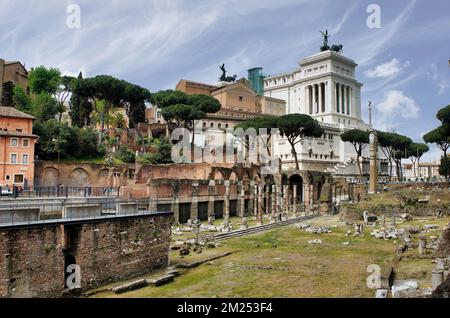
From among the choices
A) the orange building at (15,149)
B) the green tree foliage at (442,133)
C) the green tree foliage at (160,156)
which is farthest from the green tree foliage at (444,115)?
the orange building at (15,149)

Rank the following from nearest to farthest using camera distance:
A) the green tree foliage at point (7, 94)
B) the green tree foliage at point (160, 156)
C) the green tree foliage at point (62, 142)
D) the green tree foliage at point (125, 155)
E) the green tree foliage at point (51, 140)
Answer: the green tree foliage at point (51, 140)
the green tree foliage at point (62, 142)
the green tree foliage at point (125, 155)
the green tree foliage at point (160, 156)
the green tree foliage at point (7, 94)

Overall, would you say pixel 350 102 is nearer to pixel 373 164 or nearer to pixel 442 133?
pixel 442 133

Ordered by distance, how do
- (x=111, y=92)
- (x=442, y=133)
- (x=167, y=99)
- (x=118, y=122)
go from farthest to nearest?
(x=118, y=122) < (x=167, y=99) < (x=111, y=92) < (x=442, y=133)

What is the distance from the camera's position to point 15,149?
3522cm

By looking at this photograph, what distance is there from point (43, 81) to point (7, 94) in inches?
228

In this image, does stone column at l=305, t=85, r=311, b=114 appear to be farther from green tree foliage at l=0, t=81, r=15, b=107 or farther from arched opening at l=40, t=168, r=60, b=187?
arched opening at l=40, t=168, r=60, b=187

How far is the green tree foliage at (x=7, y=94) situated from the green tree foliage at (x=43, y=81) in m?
3.34

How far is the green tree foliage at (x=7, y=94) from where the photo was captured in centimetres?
5164

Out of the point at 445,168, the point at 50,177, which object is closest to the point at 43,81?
the point at 50,177

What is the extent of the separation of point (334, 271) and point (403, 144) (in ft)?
182

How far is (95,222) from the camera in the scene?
1395 cm

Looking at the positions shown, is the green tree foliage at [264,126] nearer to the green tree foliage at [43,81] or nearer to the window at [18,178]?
the green tree foliage at [43,81]

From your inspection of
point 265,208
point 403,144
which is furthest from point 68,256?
point 403,144

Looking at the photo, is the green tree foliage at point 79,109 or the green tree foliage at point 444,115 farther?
the green tree foliage at point 79,109
